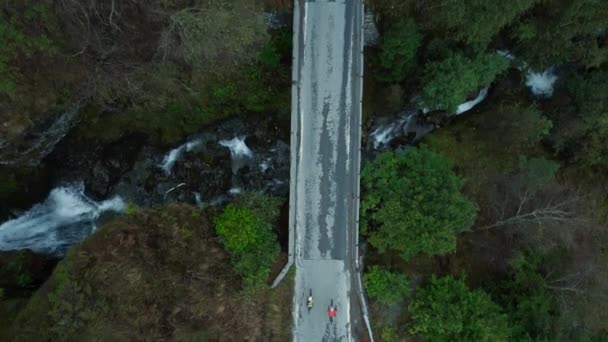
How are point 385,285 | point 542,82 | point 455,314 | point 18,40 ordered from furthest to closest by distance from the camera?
point 542,82 < point 385,285 < point 455,314 < point 18,40

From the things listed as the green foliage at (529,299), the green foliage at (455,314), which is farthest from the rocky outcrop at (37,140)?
the green foliage at (529,299)

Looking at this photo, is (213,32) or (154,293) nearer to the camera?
(213,32)

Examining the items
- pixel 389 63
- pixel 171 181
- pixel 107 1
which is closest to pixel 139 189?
pixel 171 181

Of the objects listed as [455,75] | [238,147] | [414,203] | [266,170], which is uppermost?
[455,75]

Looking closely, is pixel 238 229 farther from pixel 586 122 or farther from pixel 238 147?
pixel 586 122

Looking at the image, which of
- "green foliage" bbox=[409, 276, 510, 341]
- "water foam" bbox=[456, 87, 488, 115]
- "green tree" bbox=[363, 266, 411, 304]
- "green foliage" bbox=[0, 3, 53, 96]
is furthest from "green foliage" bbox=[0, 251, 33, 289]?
"water foam" bbox=[456, 87, 488, 115]

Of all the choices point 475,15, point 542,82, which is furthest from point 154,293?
point 542,82
